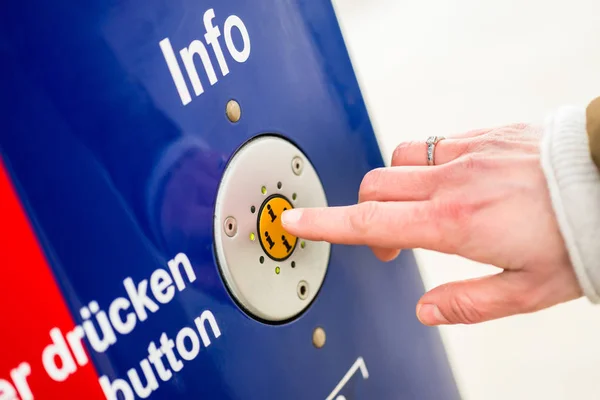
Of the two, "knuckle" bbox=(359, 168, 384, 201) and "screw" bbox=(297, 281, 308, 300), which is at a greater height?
"knuckle" bbox=(359, 168, 384, 201)

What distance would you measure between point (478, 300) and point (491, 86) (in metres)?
1.01

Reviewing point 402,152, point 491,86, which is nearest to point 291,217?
point 402,152

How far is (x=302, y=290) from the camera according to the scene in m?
0.53

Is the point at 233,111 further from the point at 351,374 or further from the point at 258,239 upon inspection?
the point at 351,374

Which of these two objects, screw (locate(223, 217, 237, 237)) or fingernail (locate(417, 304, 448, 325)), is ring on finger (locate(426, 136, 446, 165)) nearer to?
fingernail (locate(417, 304, 448, 325))

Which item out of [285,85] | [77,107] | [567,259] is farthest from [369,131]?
[77,107]

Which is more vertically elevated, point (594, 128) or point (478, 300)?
point (594, 128)

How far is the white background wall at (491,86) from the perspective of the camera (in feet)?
3.74

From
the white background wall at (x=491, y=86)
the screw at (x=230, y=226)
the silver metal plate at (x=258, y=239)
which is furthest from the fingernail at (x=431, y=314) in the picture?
the white background wall at (x=491, y=86)

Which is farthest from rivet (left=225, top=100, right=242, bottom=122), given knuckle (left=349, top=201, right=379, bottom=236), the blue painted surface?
knuckle (left=349, top=201, right=379, bottom=236)

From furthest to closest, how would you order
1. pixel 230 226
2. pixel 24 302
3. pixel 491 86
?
pixel 491 86
pixel 230 226
pixel 24 302

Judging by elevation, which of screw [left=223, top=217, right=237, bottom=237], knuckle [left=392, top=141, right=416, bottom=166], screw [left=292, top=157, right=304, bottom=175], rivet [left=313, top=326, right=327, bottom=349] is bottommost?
rivet [left=313, top=326, right=327, bottom=349]

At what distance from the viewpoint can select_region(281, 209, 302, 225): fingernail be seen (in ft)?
1.65

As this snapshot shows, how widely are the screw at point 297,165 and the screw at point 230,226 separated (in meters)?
0.10
